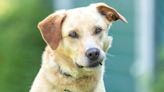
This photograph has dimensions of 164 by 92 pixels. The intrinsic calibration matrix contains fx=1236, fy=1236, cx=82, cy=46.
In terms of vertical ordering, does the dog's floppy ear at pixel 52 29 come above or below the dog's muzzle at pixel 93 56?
above

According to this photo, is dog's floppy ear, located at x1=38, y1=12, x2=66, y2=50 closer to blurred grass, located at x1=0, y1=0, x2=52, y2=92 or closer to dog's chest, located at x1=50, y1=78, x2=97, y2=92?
dog's chest, located at x1=50, y1=78, x2=97, y2=92

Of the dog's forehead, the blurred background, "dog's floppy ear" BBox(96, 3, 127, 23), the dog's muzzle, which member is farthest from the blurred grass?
the dog's muzzle

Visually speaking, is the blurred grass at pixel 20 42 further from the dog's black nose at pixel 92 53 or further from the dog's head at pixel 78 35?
the dog's black nose at pixel 92 53

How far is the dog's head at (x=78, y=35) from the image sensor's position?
36.8ft

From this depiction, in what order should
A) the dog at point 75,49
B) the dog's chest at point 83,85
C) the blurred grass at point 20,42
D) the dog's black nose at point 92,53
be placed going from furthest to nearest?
the blurred grass at point 20,42 < the dog's chest at point 83,85 < the dog at point 75,49 < the dog's black nose at point 92,53

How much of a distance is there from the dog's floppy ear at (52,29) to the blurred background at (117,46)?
6.24 metres

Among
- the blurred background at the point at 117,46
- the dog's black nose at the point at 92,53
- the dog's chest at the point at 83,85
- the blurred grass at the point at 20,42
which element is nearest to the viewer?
the dog's black nose at the point at 92,53

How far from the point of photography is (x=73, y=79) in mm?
11516

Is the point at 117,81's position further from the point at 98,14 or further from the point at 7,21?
the point at 98,14

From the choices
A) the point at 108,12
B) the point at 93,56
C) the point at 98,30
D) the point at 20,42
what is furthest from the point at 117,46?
the point at 93,56

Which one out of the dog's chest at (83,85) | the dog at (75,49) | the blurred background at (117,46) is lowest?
the blurred background at (117,46)

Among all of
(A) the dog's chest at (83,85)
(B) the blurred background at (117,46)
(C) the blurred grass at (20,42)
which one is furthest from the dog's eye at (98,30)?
(C) the blurred grass at (20,42)

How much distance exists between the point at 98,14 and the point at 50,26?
493 mm

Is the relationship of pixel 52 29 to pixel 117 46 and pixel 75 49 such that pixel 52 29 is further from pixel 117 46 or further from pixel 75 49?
pixel 117 46
